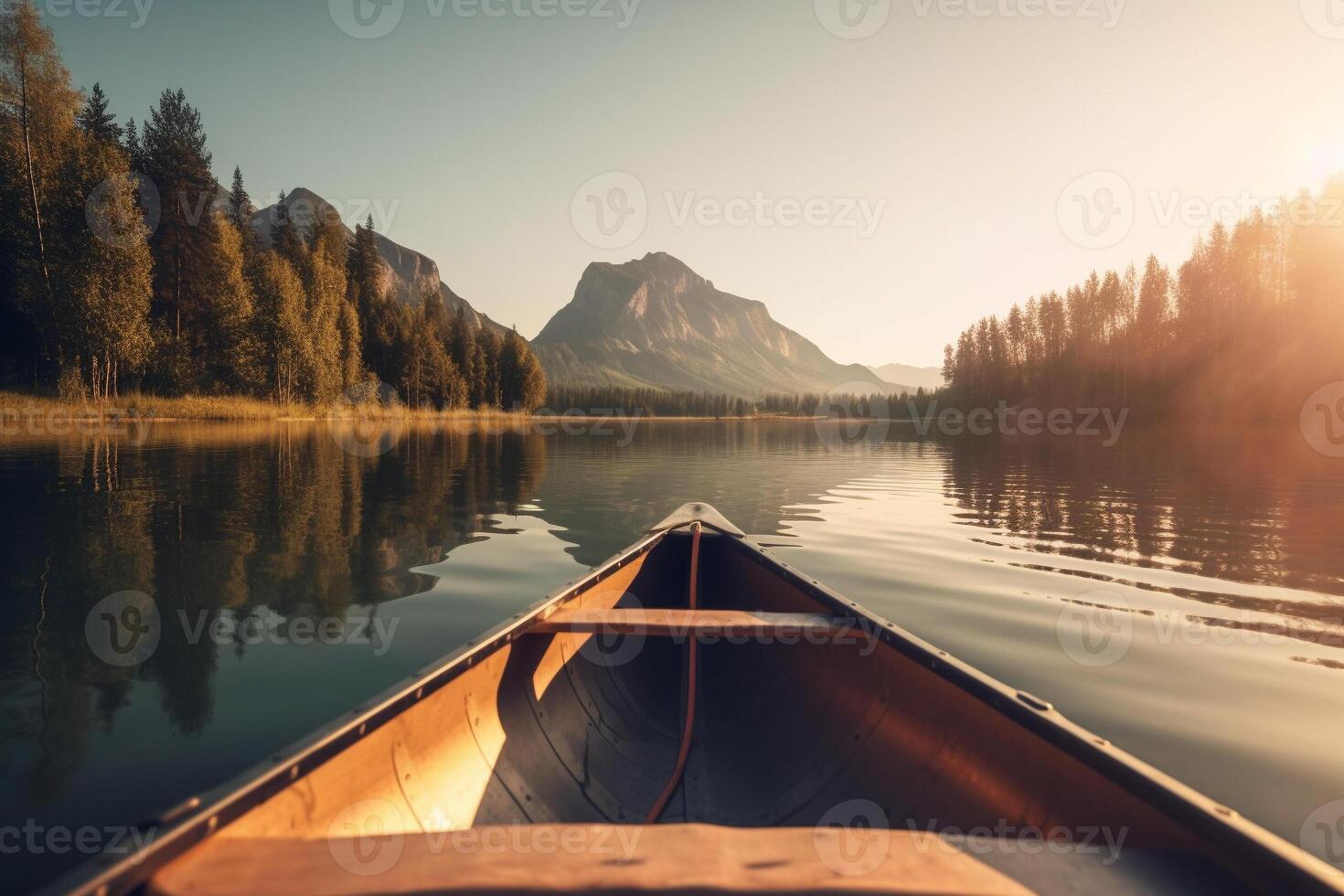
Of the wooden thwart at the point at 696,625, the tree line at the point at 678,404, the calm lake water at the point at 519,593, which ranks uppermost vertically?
the tree line at the point at 678,404

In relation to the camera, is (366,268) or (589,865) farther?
(366,268)

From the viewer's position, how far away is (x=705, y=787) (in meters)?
3.82

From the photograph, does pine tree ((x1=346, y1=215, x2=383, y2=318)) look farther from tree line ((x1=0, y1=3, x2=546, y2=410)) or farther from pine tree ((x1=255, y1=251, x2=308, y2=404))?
pine tree ((x1=255, y1=251, x2=308, y2=404))

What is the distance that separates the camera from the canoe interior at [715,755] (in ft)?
7.62

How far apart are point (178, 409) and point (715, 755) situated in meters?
43.9

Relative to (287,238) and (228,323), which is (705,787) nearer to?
(228,323)

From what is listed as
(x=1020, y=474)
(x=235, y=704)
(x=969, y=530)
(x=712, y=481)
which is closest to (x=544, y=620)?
(x=235, y=704)

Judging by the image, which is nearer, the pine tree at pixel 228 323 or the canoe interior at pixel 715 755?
the canoe interior at pixel 715 755

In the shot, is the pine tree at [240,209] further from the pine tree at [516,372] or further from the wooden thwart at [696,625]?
the wooden thwart at [696,625]

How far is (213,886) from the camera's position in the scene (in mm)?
1556

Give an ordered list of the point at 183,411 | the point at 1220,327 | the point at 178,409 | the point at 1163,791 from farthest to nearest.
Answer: the point at 1220,327 → the point at 183,411 → the point at 178,409 → the point at 1163,791

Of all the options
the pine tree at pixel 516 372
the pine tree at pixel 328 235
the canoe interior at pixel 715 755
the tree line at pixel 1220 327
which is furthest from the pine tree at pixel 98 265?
the tree line at pixel 1220 327

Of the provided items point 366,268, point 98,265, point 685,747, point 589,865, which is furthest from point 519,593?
point 366,268

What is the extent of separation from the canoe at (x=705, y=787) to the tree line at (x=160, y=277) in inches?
1538
